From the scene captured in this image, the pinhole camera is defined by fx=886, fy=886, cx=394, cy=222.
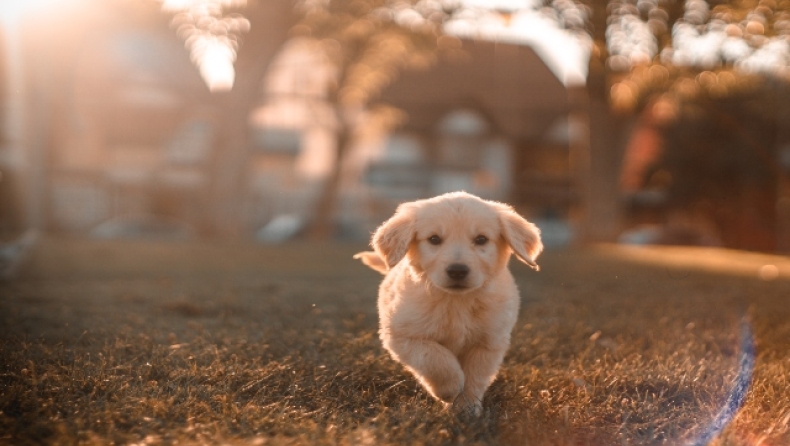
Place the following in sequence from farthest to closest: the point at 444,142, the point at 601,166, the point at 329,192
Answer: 1. the point at 444,142
2. the point at 329,192
3. the point at 601,166

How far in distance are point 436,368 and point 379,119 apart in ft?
83.6

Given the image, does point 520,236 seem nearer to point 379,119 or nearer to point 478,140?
point 379,119

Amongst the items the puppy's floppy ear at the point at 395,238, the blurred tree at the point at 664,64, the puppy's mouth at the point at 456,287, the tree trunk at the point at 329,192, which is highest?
the blurred tree at the point at 664,64

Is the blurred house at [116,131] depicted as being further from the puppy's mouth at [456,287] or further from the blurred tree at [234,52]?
the puppy's mouth at [456,287]

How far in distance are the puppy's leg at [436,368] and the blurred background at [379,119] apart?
12.6 m

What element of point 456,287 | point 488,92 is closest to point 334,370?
point 456,287

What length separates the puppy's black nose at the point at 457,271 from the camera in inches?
171

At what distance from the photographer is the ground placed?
137 inches

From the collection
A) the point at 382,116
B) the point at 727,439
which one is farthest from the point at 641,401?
the point at 382,116

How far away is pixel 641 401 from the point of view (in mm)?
4141

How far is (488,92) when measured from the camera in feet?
152

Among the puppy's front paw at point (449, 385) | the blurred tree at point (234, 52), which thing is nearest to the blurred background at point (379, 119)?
the blurred tree at point (234, 52)

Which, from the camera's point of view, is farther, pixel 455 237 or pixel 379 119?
pixel 379 119

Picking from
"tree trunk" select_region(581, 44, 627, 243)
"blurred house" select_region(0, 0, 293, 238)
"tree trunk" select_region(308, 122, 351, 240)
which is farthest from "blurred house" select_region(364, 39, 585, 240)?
"tree trunk" select_region(581, 44, 627, 243)
